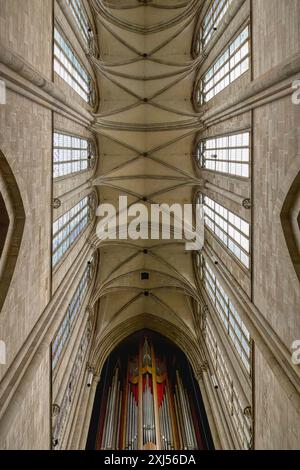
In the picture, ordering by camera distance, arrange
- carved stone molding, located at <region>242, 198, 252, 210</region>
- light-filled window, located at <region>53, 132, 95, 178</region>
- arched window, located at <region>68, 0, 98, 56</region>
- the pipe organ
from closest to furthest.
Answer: carved stone molding, located at <region>242, 198, 252, 210</region>
light-filled window, located at <region>53, 132, 95, 178</region>
arched window, located at <region>68, 0, 98, 56</region>
the pipe organ

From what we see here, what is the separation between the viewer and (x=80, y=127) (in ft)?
51.0

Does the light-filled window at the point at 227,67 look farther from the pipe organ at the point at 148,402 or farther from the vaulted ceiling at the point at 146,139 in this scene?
the pipe organ at the point at 148,402

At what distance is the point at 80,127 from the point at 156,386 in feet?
52.1

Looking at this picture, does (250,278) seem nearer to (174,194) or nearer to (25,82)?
(25,82)

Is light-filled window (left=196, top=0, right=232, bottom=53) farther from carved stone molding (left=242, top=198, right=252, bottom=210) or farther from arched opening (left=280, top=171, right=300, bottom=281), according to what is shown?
arched opening (left=280, top=171, right=300, bottom=281)

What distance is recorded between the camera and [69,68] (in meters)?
13.1

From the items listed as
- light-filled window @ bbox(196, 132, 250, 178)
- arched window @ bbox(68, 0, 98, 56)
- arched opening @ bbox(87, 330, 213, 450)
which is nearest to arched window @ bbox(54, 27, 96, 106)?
arched window @ bbox(68, 0, 98, 56)

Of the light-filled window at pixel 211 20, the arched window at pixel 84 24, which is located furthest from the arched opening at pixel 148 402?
the light-filled window at pixel 211 20

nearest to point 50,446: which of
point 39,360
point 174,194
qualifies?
point 39,360

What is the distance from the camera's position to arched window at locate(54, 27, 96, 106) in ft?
37.2

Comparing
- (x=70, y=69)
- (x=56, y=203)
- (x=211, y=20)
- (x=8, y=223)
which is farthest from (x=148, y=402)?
(x=211, y=20)

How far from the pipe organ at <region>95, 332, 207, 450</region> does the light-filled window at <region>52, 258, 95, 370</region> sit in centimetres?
672

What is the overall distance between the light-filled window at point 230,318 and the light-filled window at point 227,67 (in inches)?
352
